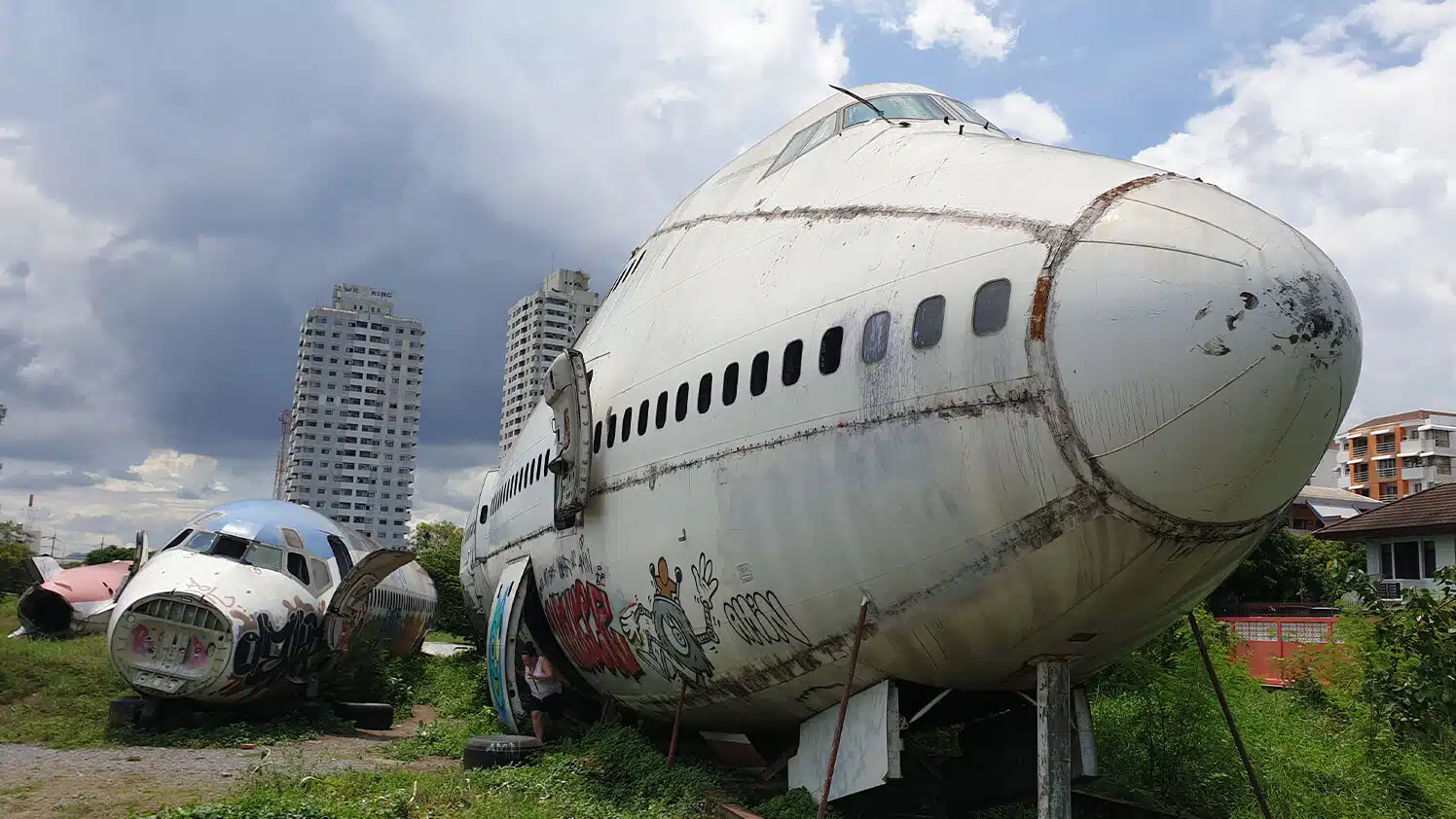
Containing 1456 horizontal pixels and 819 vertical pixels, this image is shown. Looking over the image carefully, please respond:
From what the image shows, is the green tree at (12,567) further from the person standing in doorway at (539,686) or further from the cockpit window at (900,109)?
the cockpit window at (900,109)

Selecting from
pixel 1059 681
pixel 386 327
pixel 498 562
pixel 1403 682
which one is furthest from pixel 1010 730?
pixel 386 327

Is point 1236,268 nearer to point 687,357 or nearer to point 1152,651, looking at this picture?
point 687,357

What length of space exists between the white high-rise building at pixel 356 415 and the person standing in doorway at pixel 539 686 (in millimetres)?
133439

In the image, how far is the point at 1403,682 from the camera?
Result: 12945 millimetres

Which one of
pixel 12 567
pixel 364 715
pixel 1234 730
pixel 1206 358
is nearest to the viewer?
pixel 1206 358

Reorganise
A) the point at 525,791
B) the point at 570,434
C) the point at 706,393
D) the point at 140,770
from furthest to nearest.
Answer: the point at 140,770, the point at 570,434, the point at 525,791, the point at 706,393

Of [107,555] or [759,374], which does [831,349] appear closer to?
[759,374]

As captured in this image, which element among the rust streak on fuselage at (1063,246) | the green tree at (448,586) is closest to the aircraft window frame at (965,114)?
the rust streak on fuselage at (1063,246)

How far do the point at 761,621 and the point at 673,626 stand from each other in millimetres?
1554

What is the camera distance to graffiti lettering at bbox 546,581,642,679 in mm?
11312

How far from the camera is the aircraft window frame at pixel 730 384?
8.74m

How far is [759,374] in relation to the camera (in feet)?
27.7

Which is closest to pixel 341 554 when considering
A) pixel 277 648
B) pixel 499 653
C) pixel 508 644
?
pixel 277 648

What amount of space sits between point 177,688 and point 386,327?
139 m
